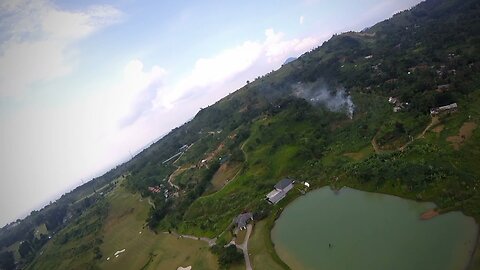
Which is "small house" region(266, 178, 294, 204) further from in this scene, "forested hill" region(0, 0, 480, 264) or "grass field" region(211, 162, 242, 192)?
"grass field" region(211, 162, 242, 192)

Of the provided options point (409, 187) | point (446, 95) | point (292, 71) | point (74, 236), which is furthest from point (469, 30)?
point (74, 236)

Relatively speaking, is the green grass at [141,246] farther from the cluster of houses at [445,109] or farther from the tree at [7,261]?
the cluster of houses at [445,109]

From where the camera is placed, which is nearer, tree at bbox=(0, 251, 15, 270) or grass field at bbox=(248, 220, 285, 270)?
grass field at bbox=(248, 220, 285, 270)

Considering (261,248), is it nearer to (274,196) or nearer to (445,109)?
(274,196)

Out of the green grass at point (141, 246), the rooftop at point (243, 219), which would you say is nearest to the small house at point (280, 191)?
the rooftop at point (243, 219)

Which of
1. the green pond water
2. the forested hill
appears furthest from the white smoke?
the green pond water

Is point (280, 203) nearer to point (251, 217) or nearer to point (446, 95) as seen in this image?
point (251, 217)
